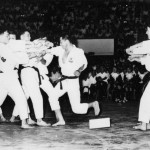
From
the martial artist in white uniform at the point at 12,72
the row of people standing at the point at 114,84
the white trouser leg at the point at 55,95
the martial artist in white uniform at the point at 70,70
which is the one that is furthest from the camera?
the row of people standing at the point at 114,84

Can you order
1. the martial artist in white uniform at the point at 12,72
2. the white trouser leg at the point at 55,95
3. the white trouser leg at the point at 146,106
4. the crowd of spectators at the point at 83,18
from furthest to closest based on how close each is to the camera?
the crowd of spectators at the point at 83,18 → the white trouser leg at the point at 55,95 → the martial artist in white uniform at the point at 12,72 → the white trouser leg at the point at 146,106

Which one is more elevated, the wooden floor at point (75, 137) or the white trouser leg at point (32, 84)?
the white trouser leg at point (32, 84)

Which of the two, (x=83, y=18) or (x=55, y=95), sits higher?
(x=83, y=18)

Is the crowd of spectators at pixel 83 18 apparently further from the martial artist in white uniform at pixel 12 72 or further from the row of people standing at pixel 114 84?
the martial artist in white uniform at pixel 12 72

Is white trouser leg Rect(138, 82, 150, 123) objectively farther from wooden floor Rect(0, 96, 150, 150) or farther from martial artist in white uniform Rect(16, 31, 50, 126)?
martial artist in white uniform Rect(16, 31, 50, 126)

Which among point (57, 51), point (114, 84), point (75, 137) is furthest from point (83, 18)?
point (75, 137)

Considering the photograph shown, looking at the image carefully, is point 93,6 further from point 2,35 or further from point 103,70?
point 2,35

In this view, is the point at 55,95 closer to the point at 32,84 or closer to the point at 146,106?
the point at 32,84

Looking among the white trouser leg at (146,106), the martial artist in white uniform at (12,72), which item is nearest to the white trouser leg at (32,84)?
the martial artist in white uniform at (12,72)

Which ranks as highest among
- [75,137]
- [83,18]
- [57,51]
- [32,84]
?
[83,18]

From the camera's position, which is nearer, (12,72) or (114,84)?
(12,72)

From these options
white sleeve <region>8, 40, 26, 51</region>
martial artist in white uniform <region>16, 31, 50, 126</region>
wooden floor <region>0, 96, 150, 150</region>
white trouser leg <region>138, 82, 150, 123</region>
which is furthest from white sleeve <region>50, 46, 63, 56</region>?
white trouser leg <region>138, 82, 150, 123</region>

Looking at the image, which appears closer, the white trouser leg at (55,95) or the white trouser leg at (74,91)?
the white trouser leg at (74,91)

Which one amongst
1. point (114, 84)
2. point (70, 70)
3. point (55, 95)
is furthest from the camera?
point (114, 84)
